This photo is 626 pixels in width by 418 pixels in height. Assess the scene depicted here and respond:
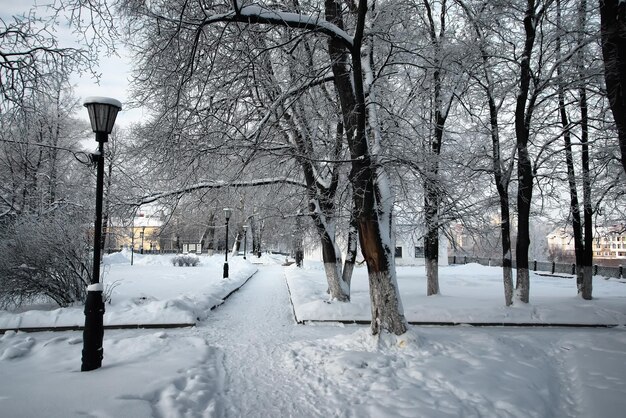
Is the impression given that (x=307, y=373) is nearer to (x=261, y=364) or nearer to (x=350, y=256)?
(x=261, y=364)

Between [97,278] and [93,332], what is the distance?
0.72 meters

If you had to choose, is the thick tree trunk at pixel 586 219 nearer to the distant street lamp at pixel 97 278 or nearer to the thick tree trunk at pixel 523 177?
the thick tree trunk at pixel 523 177

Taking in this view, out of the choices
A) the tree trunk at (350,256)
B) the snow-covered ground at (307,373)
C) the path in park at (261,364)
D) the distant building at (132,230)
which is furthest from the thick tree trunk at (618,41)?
the distant building at (132,230)

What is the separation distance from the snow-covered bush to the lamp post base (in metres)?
5.79

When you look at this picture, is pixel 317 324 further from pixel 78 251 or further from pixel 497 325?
pixel 78 251

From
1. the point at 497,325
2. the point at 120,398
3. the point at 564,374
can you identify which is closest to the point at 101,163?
the point at 120,398

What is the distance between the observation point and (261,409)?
4.39m

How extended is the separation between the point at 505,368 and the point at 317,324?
4814 millimetres

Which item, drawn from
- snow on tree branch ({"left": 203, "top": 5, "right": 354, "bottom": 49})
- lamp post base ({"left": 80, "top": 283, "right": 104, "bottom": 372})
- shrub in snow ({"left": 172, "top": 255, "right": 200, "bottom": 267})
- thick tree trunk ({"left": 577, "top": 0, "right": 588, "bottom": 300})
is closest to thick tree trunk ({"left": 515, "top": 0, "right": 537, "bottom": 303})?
thick tree trunk ({"left": 577, "top": 0, "right": 588, "bottom": 300})

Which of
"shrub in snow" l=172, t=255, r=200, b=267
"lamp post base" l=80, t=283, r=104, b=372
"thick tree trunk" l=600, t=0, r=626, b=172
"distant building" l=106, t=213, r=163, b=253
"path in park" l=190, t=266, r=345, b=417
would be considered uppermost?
"thick tree trunk" l=600, t=0, r=626, b=172

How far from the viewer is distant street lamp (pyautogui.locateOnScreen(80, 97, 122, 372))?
4996 mm

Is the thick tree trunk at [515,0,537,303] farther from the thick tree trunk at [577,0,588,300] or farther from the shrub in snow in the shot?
the shrub in snow

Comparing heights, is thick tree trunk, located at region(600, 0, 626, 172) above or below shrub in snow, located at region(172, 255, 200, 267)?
above

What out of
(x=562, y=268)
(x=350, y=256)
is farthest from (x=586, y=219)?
(x=562, y=268)
